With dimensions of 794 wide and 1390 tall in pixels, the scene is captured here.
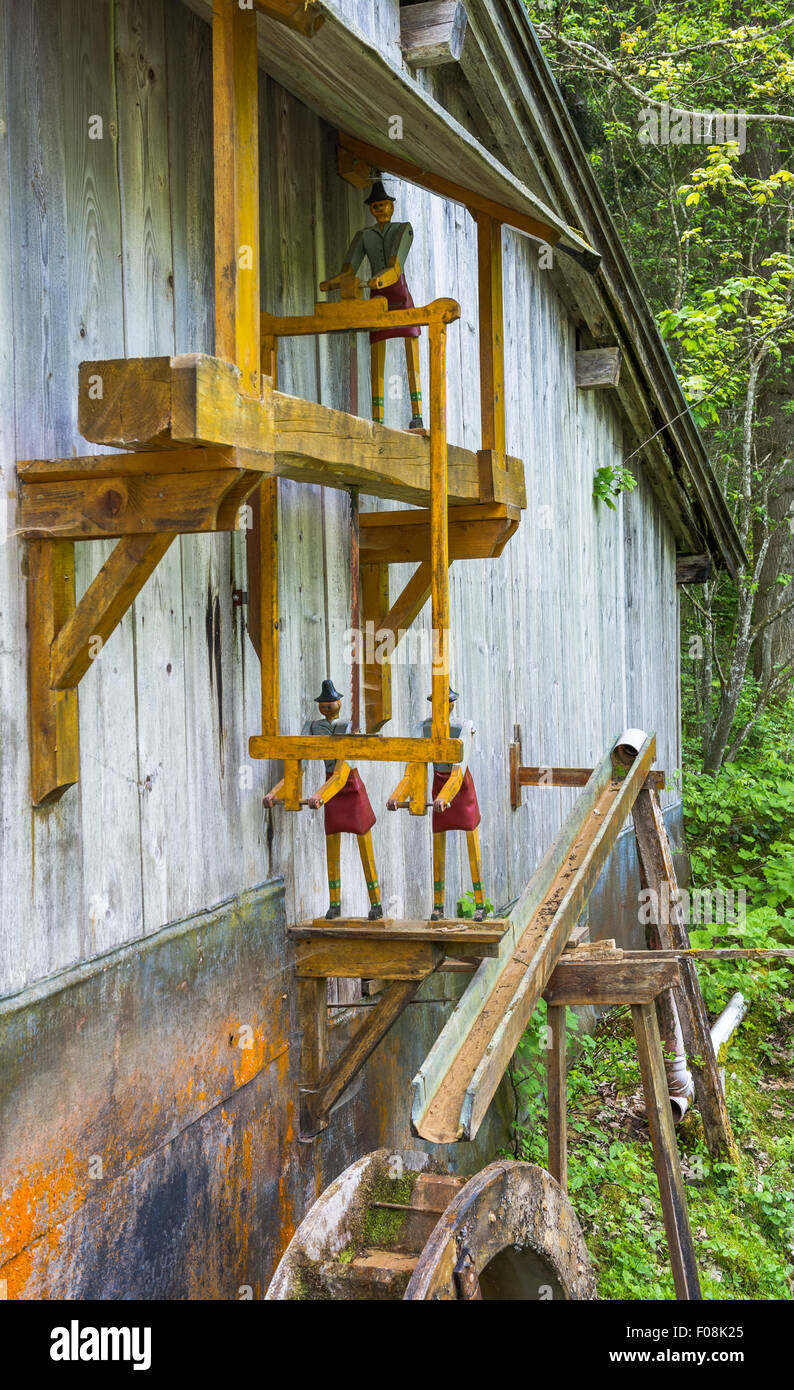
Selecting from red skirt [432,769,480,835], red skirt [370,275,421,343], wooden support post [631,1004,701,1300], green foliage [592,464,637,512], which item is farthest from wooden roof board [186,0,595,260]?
green foliage [592,464,637,512]

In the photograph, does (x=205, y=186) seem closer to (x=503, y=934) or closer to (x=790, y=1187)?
(x=503, y=934)

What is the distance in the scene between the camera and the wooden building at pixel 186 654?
8.16ft

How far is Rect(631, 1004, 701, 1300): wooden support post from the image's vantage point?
431 centimetres

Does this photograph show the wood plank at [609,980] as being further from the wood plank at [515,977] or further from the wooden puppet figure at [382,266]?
the wooden puppet figure at [382,266]

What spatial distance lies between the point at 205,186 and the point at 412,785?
1.71 metres

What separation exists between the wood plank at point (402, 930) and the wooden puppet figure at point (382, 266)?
1.58m

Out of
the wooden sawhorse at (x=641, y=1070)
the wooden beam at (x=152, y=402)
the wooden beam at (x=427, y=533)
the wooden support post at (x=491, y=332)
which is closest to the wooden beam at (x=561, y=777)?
the wooden sawhorse at (x=641, y=1070)

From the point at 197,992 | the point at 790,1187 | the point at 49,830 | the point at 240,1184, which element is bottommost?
the point at 790,1187

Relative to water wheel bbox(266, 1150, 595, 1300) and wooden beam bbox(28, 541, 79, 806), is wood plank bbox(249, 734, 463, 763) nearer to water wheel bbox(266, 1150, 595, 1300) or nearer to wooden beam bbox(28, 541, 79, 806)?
wooden beam bbox(28, 541, 79, 806)

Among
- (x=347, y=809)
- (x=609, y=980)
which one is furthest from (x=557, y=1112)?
(x=347, y=809)

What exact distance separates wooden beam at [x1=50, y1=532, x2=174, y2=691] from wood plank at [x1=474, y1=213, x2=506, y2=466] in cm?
158

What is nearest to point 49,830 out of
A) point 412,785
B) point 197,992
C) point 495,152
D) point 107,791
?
point 107,791

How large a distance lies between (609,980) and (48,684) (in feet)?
7.53

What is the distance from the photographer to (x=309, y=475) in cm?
320
